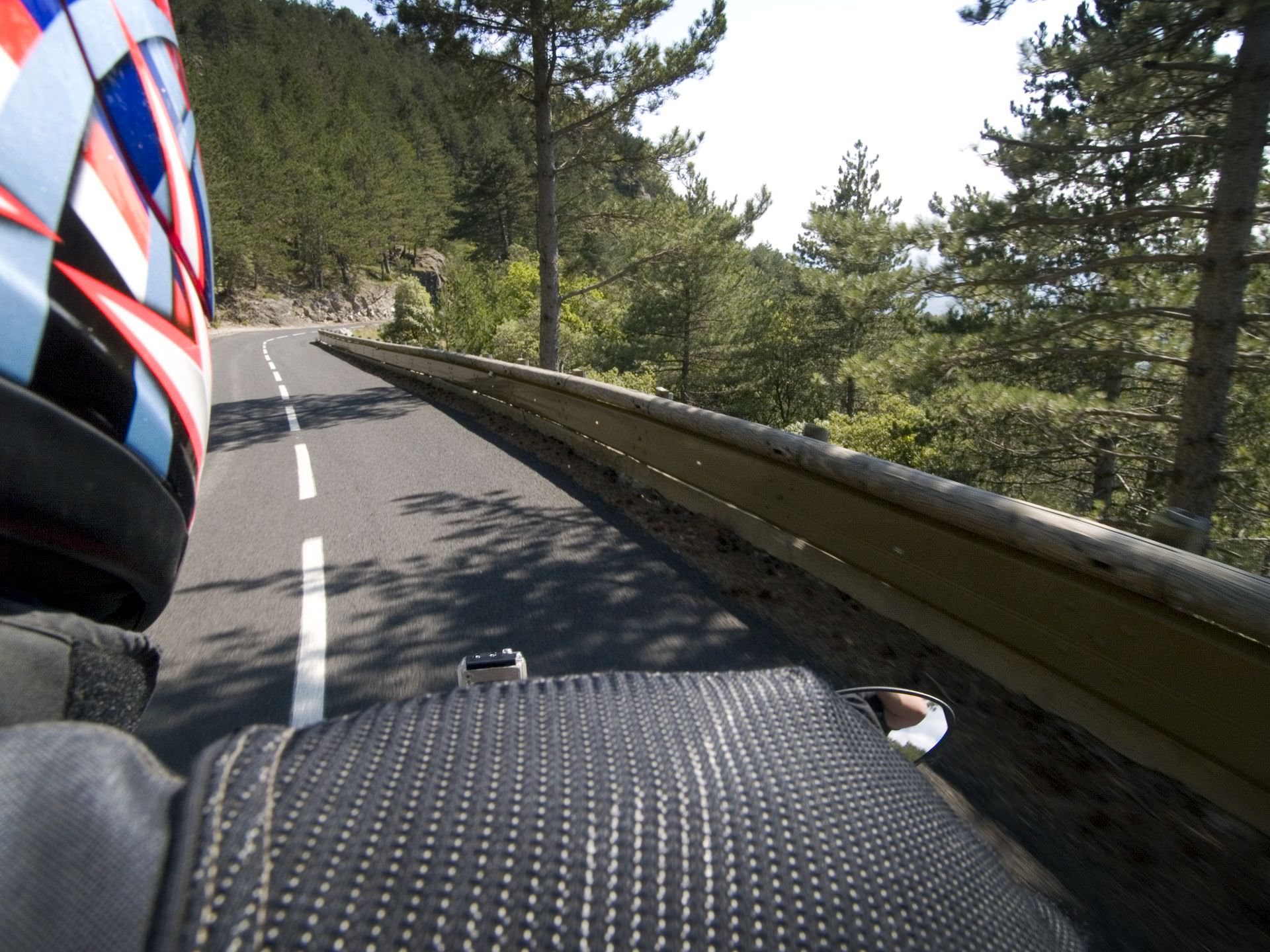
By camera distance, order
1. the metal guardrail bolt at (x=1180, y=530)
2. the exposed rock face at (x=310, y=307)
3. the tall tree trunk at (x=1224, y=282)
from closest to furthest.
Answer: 1. the metal guardrail bolt at (x=1180, y=530)
2. the tall tree trunk at (x=1224, y=282)
3. the exposed rock face at (x=310, y=307)

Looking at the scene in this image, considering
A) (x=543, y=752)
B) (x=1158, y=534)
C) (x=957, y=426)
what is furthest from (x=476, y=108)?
(x=543, y=752)

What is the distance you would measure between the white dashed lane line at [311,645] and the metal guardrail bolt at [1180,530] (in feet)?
10.3

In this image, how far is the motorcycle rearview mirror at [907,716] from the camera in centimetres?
113

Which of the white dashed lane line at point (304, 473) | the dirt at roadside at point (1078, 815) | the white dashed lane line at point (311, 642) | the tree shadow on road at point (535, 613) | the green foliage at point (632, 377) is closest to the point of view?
the dirt at roadside at point (1078, 815)

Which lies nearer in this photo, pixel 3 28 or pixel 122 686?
pixel 3 28

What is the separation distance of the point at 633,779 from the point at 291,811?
28 cm

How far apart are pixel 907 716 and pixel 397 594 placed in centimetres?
376

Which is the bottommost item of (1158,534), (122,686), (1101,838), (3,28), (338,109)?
(1101,838)

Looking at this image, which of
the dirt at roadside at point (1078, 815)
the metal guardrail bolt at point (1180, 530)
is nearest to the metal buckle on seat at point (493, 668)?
the dirt at roadside at point (1078, 815)

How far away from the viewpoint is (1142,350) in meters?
7.82

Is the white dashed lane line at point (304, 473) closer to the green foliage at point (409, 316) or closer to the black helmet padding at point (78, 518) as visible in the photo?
the black helmet padding at point (78, 518)

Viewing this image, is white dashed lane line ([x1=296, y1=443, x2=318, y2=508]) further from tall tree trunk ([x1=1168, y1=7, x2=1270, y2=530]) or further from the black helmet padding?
tall tree trunk ([x1=1168, y1=7, x2=1270, y2=530])

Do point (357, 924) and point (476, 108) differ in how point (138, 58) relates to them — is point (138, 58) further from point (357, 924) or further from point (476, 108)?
point (476, 108)

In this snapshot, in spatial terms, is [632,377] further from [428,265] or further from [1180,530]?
[428,265]
